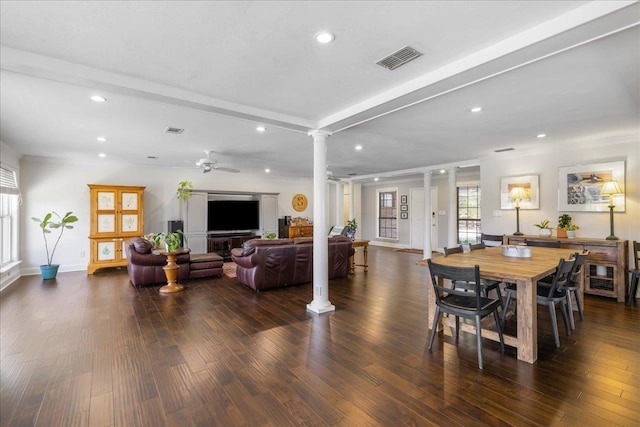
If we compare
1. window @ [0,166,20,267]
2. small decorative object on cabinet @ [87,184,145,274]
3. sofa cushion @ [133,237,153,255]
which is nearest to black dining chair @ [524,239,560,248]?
sofa cushion @ [133,237,153,255]

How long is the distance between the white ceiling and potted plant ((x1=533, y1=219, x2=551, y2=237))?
5.14 feet

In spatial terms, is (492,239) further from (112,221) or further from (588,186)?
(112,221)

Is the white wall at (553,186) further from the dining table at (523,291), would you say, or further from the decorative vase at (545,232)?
the dining table at (523,291)

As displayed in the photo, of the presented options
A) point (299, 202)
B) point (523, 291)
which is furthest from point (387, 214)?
point (523, 291)

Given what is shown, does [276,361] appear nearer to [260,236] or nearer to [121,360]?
[121,360]

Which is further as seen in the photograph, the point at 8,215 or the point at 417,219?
the point at 417,219

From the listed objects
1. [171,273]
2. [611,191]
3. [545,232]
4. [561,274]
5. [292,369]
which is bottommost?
[292,369]

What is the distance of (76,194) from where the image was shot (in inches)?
279

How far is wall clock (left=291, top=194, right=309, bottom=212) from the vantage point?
415 inches

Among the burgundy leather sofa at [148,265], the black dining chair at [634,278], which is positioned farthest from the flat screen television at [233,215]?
the black dining chair at [634,278]

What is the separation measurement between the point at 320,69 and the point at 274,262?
338cm

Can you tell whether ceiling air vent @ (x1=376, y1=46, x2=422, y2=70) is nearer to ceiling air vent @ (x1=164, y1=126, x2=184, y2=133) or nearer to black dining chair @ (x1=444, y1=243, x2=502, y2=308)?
black dining chair @ (x1=444, y1=243, x2=502, y2=308)

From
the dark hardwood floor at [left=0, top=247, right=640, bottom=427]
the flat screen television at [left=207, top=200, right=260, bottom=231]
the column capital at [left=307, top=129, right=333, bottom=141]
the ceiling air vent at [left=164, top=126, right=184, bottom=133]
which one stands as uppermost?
the ceiling air vent at [left=164, top=126, right=184, bottom=133]

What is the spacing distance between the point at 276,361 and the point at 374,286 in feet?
9.99
